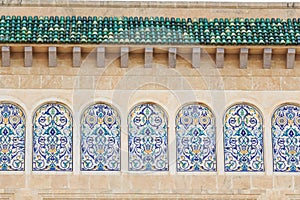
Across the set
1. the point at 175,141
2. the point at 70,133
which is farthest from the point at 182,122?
the point at 70,133

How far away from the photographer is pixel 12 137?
70.5ft

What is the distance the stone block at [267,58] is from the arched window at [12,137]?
359 cm

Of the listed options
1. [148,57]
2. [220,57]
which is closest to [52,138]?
[148,57]

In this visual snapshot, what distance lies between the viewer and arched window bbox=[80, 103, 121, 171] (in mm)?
21453

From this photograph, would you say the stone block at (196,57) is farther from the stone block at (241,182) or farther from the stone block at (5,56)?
the stone block at (5,56)

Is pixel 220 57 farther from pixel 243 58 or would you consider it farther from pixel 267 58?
pixel 267 58

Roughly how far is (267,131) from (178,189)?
157cm

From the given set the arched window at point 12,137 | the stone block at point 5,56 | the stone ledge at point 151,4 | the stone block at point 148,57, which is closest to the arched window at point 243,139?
the stone block at point 148,57

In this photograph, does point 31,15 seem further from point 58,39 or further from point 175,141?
point 175,141

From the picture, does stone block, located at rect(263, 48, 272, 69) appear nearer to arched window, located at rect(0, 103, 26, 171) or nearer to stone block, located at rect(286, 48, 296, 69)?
stone block, located at rect(286, 48, 296, 69)

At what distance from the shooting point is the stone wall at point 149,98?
838 inches

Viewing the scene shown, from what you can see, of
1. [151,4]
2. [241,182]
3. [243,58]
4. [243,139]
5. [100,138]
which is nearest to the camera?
[241,182]

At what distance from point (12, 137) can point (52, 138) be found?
572mm

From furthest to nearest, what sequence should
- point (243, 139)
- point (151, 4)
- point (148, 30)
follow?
point (151, 4)
point (148, 30)
point (243, 139)
